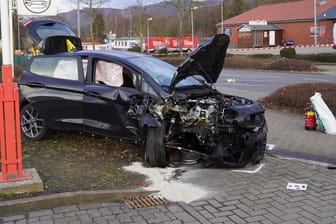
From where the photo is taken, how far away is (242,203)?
16.4 feet

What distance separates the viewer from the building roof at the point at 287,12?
210ft

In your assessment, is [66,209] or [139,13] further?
[139,13]

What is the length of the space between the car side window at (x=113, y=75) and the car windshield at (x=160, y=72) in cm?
21

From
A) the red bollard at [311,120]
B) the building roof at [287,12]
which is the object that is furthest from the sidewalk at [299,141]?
the building roof at [287,12]

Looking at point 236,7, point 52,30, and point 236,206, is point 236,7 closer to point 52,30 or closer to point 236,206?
point 52,30

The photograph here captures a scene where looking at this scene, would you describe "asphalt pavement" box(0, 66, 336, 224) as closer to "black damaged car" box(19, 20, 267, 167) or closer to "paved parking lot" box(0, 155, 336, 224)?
"paved parking lot" box(0, 155, 336, 224)

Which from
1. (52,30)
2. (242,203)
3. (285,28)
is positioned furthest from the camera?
(285,28)

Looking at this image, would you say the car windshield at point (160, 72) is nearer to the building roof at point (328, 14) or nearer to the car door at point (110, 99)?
the car door at point (110, 99)

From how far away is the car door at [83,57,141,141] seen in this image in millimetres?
6545

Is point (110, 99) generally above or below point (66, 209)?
above

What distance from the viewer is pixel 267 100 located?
41.0 feet

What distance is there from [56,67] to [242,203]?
13.3ft

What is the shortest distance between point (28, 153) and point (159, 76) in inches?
91.0

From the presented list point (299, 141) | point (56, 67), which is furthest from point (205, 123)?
point (56, 67)
